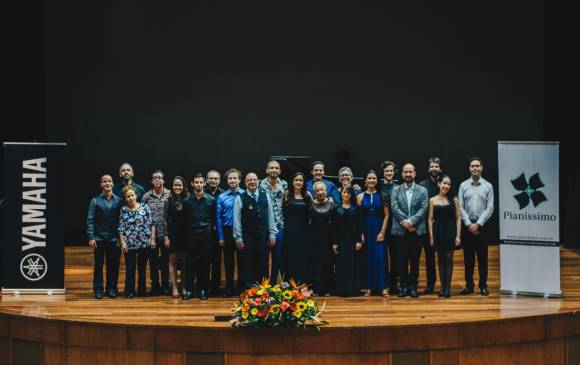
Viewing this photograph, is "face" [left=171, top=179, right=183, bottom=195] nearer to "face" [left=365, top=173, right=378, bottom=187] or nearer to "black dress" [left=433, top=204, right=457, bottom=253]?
"face" [left=365, top=173, right=378, bottom=187]

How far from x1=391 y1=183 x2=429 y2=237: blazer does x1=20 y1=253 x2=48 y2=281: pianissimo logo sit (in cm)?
287

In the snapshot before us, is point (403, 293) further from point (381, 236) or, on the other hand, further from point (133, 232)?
A: point (133, 232)

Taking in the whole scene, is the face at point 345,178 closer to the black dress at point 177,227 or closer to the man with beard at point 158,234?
the black dress at point 177,227

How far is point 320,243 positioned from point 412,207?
798 mm

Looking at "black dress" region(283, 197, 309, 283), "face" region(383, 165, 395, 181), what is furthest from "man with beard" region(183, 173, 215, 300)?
"face" region(383, 165, 395, 181)

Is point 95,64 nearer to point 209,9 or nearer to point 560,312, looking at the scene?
point 209,9

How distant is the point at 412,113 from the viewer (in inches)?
457

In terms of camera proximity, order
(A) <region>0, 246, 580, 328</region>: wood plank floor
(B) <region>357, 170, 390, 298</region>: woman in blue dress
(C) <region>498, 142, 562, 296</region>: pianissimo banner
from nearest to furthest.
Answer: (A) <region>0, 246, 580, 328</region>: wood plank floor
(C) <region>498, 142, 562, 296</region>: pianissimo banner
(B) <region>357, 170, 390, 298</region>: woman in blue dress

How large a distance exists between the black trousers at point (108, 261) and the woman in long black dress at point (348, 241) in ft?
5.89

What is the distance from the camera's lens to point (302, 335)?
626 centimetres

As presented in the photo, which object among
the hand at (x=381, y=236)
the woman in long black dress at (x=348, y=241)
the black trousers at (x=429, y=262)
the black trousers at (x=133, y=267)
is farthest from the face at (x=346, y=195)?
the black trousers at (x=133, y=267)

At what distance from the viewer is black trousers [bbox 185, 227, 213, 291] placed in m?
7.46

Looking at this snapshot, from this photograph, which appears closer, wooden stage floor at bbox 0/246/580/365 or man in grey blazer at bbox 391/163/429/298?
wooden stage floor at bbox 0/246/580/365

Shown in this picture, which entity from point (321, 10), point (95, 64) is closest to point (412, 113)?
point (321, 10)
